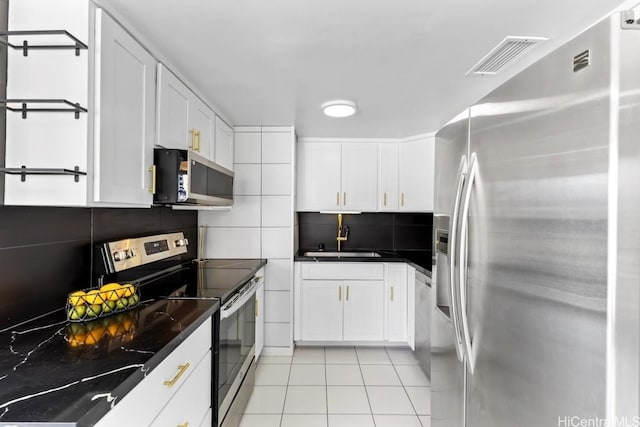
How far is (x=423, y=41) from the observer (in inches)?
60.4

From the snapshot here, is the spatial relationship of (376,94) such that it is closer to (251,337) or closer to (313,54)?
(313,54)

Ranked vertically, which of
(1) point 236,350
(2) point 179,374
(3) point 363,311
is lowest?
(3) point 363,311

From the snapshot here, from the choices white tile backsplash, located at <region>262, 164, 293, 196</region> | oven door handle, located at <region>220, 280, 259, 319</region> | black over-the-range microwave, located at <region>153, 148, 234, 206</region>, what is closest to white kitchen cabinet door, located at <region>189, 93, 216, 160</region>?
black over-the-range microwave, located at <region>153, 148, 234, 206</region>

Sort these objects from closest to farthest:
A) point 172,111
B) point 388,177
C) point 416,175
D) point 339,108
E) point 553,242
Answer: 1. point 553,242
2. point 172,111
3. point 339,108
4. point 416,175
5. point 388,177

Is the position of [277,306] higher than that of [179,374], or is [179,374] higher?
[179,374]

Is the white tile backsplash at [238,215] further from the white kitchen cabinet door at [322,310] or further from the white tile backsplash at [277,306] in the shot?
the white kitchen cabinet door at [322,310]

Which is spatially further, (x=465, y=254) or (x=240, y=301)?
(x=240, y=301)

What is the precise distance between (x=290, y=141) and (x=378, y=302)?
5.87 ft

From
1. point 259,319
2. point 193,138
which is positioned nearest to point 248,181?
point 193,138

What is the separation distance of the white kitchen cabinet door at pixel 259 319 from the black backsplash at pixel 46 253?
1306 mm

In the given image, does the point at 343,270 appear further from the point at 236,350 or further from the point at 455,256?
the point at 455,256

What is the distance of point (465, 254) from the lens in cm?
120

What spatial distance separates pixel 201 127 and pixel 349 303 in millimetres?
2090

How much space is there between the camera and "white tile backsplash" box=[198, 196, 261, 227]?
3.09 meters
